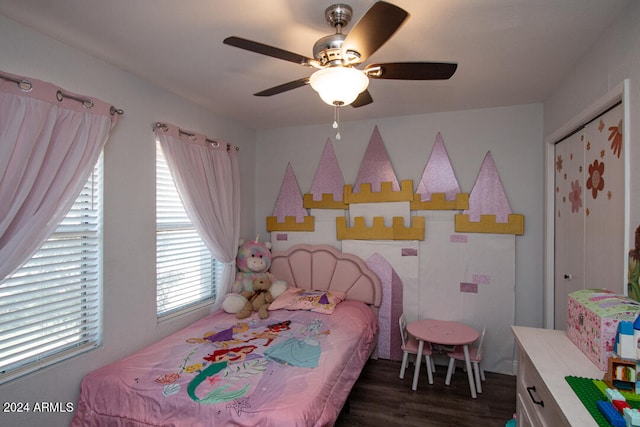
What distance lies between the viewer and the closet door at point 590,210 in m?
1.78

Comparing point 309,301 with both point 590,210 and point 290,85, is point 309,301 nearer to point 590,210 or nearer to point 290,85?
point 290,85

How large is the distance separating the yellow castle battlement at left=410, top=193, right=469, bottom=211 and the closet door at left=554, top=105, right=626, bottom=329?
0.74 metres

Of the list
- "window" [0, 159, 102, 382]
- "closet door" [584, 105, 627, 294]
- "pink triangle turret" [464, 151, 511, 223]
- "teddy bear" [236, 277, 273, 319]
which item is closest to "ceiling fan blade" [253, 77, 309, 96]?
"window" [0, 159, 102, 382]

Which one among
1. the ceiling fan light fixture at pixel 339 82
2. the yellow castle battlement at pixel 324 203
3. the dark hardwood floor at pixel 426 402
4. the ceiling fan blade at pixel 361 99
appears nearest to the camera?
the ceiling fan light fixture at pixel 339 82

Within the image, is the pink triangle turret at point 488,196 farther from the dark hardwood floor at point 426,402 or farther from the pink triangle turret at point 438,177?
the dark hardwood floor at point 426,402

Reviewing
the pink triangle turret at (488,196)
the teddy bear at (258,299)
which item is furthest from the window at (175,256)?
the pink triangle turret at (488,196)

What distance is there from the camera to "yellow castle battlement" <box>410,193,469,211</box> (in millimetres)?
3232

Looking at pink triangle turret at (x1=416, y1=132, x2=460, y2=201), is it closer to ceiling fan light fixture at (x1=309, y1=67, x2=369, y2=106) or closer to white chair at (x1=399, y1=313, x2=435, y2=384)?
white chair at (x1=399, y1=313, x2=435, y2=384)

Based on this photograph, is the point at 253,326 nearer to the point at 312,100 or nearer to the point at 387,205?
the point at 387,205

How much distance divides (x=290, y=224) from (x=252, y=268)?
0.72m

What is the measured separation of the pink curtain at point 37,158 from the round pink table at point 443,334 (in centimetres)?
275

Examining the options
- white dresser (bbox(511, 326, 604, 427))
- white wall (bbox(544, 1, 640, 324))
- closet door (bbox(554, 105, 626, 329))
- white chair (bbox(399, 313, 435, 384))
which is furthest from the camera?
white chair (bbox(399, 313, 435, 384))

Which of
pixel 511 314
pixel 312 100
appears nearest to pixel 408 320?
pixel 511 314

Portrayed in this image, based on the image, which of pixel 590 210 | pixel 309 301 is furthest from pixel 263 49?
pixel 309 301
